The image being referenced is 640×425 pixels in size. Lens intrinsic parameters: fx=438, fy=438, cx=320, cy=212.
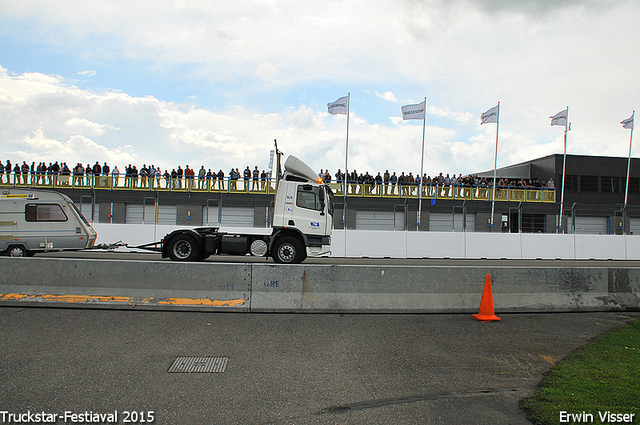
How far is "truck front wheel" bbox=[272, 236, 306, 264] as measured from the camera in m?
13.6

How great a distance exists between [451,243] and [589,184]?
25328mm

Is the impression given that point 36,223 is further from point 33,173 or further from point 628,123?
point 628,123

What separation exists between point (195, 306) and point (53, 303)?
2.44 metres

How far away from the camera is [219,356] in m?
5.24

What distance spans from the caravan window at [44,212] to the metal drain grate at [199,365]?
13.1m

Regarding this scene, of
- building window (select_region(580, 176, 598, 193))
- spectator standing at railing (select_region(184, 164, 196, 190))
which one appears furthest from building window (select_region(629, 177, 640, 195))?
spectator standing at railing (select_region(184, 164, 196, 190))

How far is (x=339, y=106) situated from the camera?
3092 cm

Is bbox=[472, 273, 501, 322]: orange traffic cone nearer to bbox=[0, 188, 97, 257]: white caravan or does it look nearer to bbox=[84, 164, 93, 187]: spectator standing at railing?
→ bbox=[0, 188, 97, 257]: white caravan

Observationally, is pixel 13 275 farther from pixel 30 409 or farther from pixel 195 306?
pixel 30 409

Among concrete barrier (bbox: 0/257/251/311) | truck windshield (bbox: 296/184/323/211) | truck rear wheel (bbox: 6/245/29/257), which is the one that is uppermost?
truck windshield (bbox: 296/184/323/211)

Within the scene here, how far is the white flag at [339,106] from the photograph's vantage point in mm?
30844

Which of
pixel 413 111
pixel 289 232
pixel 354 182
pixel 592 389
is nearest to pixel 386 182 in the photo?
pixel 354 182

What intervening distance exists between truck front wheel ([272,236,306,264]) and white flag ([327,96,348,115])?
62.5 ft

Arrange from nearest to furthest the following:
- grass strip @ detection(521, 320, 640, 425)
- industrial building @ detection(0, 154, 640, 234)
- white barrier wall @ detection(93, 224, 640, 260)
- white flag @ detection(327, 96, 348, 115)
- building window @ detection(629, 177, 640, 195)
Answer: grass strip @ detection(521, 320, 640, 425) → white barrier wall @ detection(93, 224, 640, 260) → industrial building @ detection(0, 154, 640, 234) → white flag @ detection(327, 96, 348, 115) → building window @ detection(629, 177, 640, 195)
